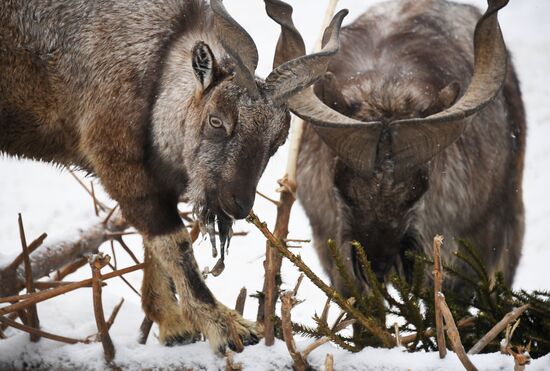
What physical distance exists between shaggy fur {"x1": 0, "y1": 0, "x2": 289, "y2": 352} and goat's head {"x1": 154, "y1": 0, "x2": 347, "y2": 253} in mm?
14

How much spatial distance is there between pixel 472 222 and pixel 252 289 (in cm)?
414

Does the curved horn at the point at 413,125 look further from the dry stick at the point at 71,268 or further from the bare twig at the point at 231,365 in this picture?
the bare twig at the point at 231,365

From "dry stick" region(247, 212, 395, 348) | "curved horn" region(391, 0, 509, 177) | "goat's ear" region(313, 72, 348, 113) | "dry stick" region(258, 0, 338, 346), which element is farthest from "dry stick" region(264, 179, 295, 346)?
"goat's ear" region(313, 72, 348, 113)

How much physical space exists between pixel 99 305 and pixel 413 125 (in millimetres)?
2514

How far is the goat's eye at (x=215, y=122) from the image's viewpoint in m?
4.71

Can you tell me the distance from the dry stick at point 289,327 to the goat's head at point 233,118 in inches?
40.3

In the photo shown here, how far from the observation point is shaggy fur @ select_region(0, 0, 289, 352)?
4.88 metres

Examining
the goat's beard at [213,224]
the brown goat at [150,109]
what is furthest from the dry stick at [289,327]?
the goat's beard at [213,224]

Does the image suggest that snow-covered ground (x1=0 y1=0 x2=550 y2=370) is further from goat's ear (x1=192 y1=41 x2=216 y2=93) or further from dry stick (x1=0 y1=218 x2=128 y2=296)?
goat's ear (x1=192 y1=41 x2=216 y2=93)

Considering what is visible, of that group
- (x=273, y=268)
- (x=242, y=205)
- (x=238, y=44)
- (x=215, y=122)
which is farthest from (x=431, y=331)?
(x=238, y=44)

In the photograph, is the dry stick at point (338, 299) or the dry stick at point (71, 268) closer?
the dry stick at point (338, 299)

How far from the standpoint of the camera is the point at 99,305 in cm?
383

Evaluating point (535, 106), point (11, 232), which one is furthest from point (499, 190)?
point (535, 106)

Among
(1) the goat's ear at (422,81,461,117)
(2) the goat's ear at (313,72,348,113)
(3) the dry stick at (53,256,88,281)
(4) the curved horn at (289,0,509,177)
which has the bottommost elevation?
(3) the dry stick at (53,256,88,281)
